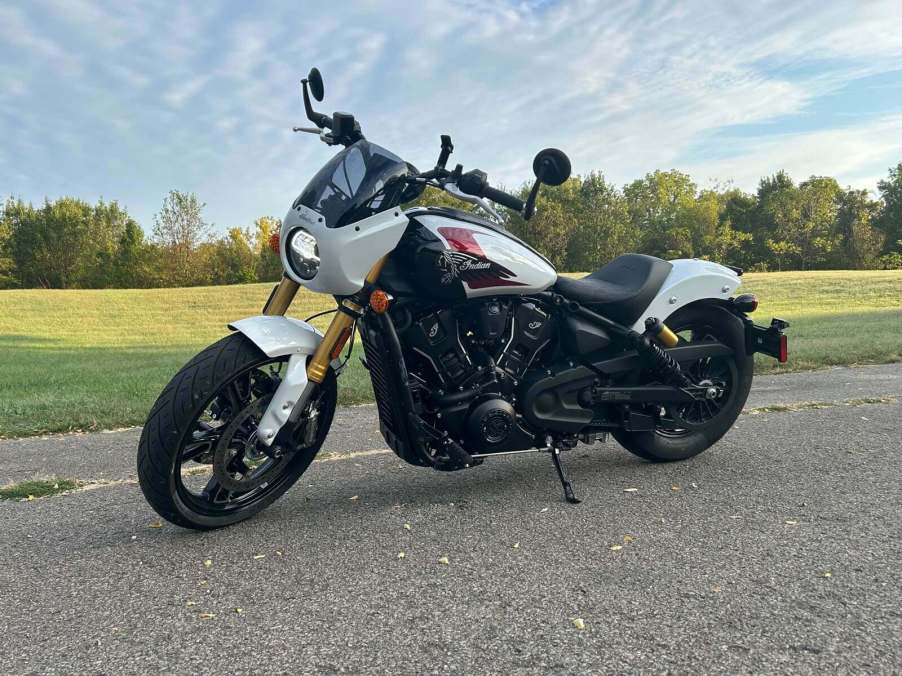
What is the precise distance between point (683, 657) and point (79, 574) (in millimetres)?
2338

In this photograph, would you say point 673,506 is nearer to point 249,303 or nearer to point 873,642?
point 873,642

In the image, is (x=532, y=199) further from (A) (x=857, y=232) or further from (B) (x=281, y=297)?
(A) (x=857, y=232)

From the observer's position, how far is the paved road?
2105 mm

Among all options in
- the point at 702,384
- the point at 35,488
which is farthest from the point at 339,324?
A: the point at 702,384

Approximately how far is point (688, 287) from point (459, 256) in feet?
5.44

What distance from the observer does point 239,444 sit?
3141 millimetres

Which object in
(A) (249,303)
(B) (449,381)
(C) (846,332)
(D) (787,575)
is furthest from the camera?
(A) (249,303)

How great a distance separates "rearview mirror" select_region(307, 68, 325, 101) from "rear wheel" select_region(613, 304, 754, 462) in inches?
96.6

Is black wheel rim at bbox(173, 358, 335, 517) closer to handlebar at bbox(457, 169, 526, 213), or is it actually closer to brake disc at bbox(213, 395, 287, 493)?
brake disc at bbox(213, 395, 287, 493)

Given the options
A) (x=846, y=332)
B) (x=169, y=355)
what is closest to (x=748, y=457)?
(x=846, y=332)

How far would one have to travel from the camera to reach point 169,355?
49.2 ft

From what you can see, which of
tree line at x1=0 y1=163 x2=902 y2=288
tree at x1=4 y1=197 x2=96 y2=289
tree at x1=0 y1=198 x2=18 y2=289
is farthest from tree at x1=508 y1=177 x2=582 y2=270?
tree at x1=0 y1=198 x2=18 y2=289

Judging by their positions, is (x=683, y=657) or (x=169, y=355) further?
(x=169, y=355)

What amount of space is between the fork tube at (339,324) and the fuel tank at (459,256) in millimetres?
194
